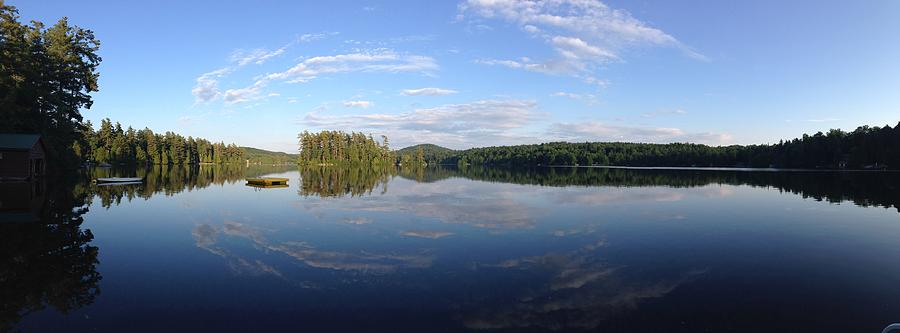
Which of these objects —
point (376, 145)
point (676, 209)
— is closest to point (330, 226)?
point (676, 209)

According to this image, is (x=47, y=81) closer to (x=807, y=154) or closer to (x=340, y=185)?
(x=340, y=185)

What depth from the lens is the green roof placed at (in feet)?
123

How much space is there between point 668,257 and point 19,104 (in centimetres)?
5837

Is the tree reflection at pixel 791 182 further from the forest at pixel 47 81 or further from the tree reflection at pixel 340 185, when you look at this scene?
the forest at pixel 47 81

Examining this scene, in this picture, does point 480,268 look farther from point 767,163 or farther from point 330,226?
point 767,163

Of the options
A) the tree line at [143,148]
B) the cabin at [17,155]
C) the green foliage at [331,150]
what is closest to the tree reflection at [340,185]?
the cabin at [17,155]

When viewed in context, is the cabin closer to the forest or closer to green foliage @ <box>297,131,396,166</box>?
the forest

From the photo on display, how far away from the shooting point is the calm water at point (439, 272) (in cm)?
856

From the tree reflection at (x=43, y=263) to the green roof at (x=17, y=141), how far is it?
A: 21.7 metres

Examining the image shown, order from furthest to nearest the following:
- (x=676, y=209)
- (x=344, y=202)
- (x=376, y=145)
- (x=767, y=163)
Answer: (x=376, y=145)
(x=767, y=163)
(x=344, y=202)
(x=676, y=209)

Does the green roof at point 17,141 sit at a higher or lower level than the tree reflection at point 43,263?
higher

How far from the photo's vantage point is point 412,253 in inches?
567

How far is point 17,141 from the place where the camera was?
38.2 m

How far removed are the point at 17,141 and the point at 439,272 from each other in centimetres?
4613
